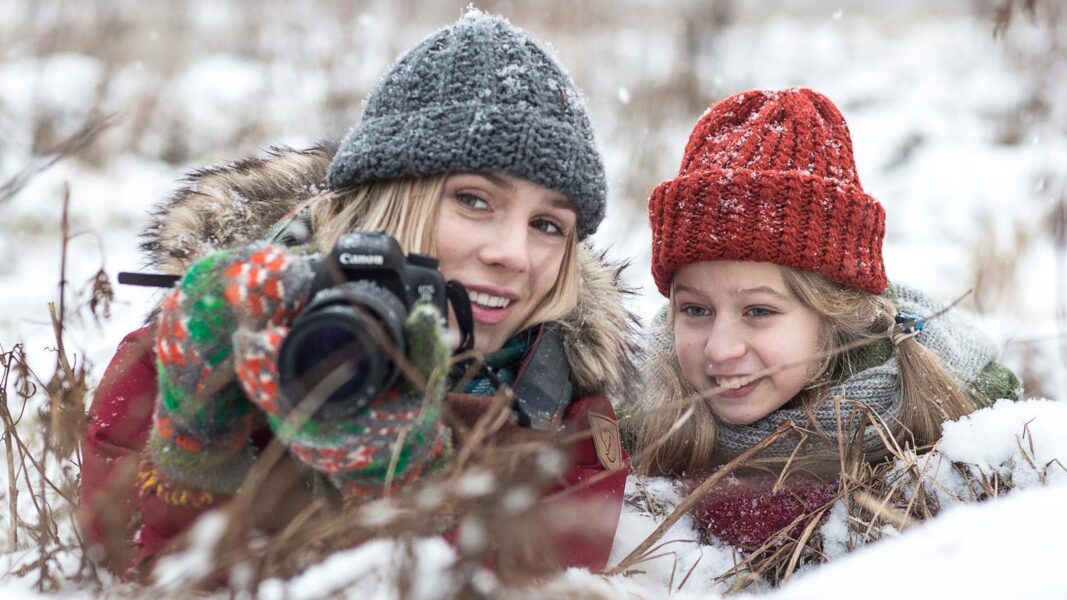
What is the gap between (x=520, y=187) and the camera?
1.77 meters

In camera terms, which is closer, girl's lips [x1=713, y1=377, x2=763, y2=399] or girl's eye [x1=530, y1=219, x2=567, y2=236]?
girl's eye [x1=530, y1=219, x2=567, y2=236]

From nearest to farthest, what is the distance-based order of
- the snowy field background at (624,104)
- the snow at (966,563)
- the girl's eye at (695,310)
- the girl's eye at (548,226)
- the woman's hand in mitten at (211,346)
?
1. the snow at (966,563)
2. the woman's hand in mitten at (211,346)
3. the girl's eye at (548,226)
4. the girl's eye at (695,310)
5. the snowy field background at (624,104)

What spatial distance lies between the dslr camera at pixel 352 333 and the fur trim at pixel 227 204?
63 centimetres

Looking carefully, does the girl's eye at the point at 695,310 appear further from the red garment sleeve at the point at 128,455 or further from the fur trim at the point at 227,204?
the red garment sleeve at the point at 128,455

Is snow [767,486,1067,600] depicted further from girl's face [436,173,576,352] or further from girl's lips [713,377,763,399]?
girl's lips [713,377,763,399]

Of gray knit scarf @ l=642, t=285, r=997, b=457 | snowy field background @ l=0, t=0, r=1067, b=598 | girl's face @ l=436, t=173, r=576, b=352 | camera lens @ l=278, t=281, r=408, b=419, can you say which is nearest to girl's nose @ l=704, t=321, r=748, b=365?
gray knit scarf @ l=642, t=285, r=997, b=457

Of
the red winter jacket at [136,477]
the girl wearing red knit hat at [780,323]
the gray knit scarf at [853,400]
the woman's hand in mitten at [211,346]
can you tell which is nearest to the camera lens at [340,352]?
the woman's hand in mitten at [211,346]

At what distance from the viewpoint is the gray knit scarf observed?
2.04 meters

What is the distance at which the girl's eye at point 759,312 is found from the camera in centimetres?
206

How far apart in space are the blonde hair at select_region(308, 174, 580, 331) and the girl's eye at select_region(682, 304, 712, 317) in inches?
16.8

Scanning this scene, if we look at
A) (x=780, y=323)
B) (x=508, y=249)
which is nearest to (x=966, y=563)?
(x=508, y=249)

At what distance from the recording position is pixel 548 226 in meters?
1.90

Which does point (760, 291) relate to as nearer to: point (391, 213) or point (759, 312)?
point (759, 312)

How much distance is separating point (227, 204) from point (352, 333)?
3.05 ft
